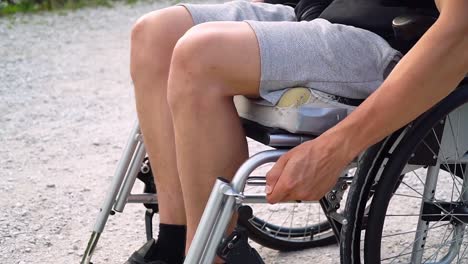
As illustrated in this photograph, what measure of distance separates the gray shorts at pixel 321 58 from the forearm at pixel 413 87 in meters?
0.18

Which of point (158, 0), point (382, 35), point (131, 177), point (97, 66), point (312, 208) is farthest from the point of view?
point (158, 0)

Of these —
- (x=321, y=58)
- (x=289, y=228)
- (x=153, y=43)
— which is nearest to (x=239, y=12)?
(x=153, y=43)

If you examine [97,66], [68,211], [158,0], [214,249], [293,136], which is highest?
[293,136]

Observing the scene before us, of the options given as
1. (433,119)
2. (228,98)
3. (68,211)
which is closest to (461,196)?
(433,119)

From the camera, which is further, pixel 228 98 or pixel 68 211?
pixel 68 211

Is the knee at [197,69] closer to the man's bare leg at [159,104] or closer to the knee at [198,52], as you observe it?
the knee at [198,52]

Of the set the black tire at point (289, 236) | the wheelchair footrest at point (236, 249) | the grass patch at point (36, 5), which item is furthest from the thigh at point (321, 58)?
the grass patch at point (36, 5)

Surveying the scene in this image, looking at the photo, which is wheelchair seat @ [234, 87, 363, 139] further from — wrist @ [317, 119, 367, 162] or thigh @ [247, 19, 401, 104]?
wrist @ [317, 119, 367, 162]

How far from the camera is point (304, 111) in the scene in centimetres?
187

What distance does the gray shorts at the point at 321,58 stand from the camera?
6.16 ft

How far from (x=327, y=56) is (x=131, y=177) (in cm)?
78

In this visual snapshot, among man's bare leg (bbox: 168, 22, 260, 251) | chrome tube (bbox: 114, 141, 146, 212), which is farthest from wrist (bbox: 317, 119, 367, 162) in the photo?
chrome tube (bbox: 114, 141, 146, 212)

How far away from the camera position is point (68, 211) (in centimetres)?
324

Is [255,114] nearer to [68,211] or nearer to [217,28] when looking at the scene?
[217,28]
